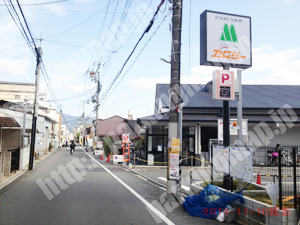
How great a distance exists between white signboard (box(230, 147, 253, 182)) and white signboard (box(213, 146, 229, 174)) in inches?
11.8

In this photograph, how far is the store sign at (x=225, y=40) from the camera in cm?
1010

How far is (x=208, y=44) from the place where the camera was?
10078mm

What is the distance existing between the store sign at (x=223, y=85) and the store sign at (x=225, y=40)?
38.0 inches

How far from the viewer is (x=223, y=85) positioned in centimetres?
926

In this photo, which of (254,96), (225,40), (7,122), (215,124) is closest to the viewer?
(225,40)

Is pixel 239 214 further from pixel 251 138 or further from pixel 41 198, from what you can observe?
pixel 251 138

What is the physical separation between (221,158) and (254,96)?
17528 mm

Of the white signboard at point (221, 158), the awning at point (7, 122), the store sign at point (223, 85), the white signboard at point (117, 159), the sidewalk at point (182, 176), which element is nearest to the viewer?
the white signboard at point (221, 158)

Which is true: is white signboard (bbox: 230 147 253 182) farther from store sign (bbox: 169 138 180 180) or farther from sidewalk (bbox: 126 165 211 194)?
sidewalk (bbox: 126 165 211 194)

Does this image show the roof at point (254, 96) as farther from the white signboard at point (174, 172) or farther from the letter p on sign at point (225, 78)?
the white signboard at point (174, 172)

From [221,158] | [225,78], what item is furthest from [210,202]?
[225,78]

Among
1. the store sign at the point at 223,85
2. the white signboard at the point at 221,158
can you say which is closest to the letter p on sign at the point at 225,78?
the store sign at the point at 223,85

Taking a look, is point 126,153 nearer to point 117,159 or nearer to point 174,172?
point 117,159

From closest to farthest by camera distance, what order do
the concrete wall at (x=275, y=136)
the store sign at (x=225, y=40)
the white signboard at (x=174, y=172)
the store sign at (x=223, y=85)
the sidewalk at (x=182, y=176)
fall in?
the store sign at (x=223, y=85)
the white signboard at (x=174, y=172)
the store sign at (x=225, y=40)
the sidewalk at (x=182, y=176)
the concrete wall at (x=275, y=136)
